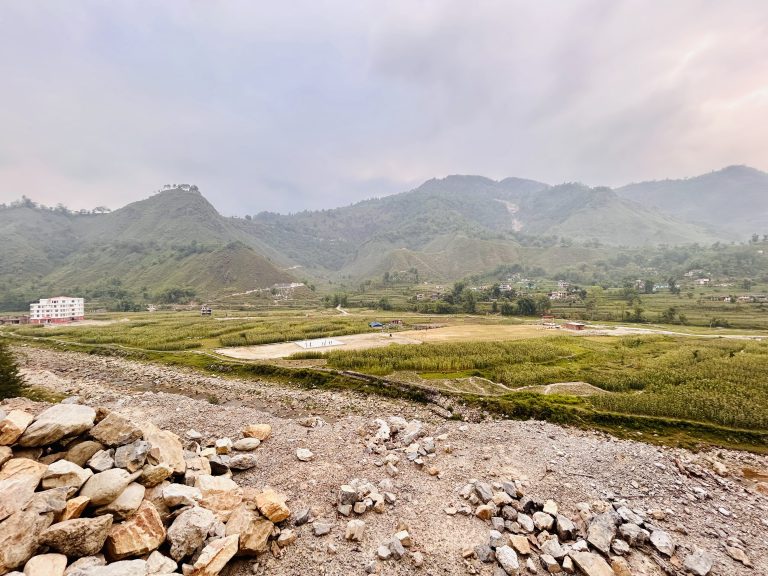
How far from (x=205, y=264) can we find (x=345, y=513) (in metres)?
207

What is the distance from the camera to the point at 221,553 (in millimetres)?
10367

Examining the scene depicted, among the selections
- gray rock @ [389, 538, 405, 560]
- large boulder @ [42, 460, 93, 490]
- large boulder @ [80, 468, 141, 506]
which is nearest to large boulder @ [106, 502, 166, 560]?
large boulder @ [80, 468, 141, 506]

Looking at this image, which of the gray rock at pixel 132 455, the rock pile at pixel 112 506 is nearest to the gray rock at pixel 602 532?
the rock pile at pixel 112 506

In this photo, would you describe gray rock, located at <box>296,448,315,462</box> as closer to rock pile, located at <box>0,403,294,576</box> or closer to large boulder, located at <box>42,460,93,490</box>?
rock pile, located at <box>0,403,294,576</box>

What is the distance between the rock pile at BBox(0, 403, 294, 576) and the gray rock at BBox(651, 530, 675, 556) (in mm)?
13776

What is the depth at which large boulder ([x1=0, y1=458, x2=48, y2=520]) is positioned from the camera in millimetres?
9227

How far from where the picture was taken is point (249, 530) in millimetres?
11406

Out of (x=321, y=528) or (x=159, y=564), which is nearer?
(x=159, y=564)

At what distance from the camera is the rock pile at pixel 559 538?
1168cm

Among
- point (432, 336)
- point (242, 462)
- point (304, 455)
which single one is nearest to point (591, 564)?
point (304, 455)

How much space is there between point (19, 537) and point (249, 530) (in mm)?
5819

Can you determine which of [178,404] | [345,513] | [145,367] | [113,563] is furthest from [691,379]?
[145,367]

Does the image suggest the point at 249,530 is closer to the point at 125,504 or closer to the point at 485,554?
the point at 125,504

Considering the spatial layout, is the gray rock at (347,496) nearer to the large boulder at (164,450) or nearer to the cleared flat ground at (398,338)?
the large boulder at (164,450)
